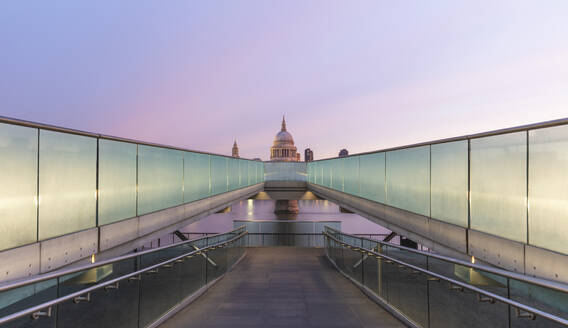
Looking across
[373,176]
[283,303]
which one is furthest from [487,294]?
[373,176]

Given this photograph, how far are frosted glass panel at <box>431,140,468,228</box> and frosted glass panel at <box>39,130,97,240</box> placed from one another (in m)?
7.06

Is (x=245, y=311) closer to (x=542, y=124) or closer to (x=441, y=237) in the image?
(x=441, y=237)

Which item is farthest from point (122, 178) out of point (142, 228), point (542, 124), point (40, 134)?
point (542, 124)

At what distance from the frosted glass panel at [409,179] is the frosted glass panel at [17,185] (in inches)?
299

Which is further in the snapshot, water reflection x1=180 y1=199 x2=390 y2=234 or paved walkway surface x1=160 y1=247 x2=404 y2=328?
water reflection x1=180 y1=199 x2=390 y2=234

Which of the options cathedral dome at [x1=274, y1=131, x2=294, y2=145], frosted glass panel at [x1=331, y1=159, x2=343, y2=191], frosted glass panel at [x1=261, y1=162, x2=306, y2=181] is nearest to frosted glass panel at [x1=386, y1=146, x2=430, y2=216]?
frosted glass panel at [x1=331, y1=159, x2=343, y2=191]

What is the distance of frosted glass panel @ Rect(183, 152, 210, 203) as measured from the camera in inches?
359

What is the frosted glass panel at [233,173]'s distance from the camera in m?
15.1

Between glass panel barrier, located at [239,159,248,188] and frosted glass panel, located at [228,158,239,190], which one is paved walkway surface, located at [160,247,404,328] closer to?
frosted glass panel, located at [228,158,239,190]

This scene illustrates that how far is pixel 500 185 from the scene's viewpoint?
456cm

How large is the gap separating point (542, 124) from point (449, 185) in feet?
7.68

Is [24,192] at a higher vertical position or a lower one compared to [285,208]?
higher

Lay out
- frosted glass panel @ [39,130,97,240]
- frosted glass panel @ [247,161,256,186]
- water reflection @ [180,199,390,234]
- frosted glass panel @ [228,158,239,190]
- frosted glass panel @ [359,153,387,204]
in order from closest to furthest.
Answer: frosted glass panel @ [39,130,97,240]
frosted glass panel @ [359,153,387,204]
frosted glass panel @ [228,158,239,190]
frosted glass panel @ [247,161,256,186]
water reflection @ [180,199,390,234]

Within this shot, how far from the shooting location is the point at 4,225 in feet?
11.6
